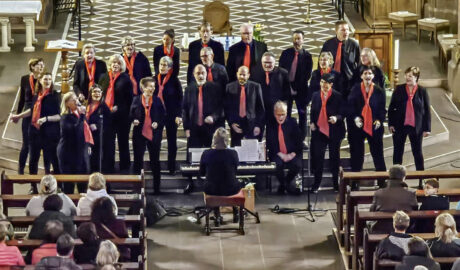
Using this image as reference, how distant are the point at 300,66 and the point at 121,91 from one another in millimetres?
2230

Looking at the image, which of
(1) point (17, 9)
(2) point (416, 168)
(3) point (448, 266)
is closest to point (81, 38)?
(1) point (17, 9)

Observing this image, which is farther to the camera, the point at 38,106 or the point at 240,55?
the point at 240,55

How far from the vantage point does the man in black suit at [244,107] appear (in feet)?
50.6

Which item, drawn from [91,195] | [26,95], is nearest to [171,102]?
[26,95]

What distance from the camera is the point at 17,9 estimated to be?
20703mm

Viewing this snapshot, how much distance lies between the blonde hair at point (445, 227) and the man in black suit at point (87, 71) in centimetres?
546

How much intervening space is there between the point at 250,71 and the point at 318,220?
85.4 inches

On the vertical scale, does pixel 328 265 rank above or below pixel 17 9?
below

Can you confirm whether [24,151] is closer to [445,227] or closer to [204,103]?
[204,103]

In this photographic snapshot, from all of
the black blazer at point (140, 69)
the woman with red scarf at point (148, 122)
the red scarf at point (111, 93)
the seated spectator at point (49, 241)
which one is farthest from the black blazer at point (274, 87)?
the seated spectator at point (49, 241)

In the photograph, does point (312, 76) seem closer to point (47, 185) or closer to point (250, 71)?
point (250, 71)

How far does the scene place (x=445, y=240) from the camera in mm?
11789

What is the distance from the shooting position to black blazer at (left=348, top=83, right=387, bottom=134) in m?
15.4

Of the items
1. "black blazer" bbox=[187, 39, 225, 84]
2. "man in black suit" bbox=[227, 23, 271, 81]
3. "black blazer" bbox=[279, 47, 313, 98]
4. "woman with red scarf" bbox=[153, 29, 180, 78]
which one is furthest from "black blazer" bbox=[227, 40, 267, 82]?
"woman with red scarf" bbox=[153, 29, 180, 78]
